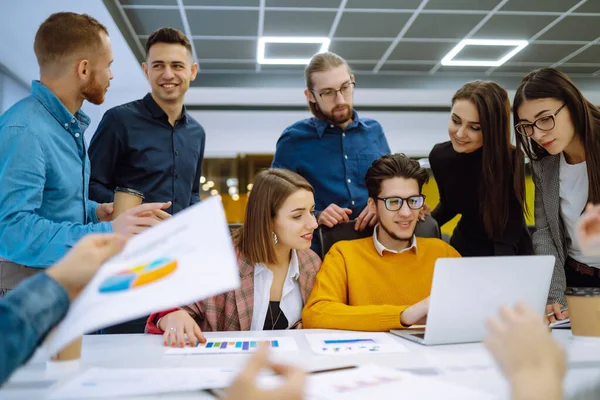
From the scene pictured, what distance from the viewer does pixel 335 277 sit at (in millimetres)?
1704

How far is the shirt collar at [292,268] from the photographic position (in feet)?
5.58

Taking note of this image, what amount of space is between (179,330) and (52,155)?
633 mm

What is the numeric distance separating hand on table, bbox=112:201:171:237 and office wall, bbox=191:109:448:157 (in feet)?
20.6

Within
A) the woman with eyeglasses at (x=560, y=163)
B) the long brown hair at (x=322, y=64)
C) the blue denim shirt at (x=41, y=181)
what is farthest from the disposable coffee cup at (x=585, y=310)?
the long brown hair at (x=322, y=64)

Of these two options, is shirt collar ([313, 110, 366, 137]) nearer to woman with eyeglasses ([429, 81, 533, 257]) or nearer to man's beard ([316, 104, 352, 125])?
man's beard ([316, 104, 352, 125])

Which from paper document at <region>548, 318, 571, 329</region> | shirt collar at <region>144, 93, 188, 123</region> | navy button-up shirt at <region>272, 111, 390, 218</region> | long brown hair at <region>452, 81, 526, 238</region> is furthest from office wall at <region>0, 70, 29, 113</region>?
paper document at <region>548, 318, 571, 329</region>

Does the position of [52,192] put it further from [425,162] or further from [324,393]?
[425,162]

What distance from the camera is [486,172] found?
191 cm

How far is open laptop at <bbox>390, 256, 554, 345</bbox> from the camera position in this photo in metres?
1.12

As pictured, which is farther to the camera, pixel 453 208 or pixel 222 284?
pixel 453 208

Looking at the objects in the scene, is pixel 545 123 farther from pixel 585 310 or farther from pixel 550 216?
pixel 585 310

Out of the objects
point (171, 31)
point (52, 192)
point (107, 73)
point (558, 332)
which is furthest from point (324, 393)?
point (171, 31)

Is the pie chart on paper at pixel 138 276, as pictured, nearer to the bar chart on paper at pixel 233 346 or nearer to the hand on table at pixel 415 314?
the bar chart on paper at pixel 233 346

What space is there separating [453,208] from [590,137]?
697 millimetres
